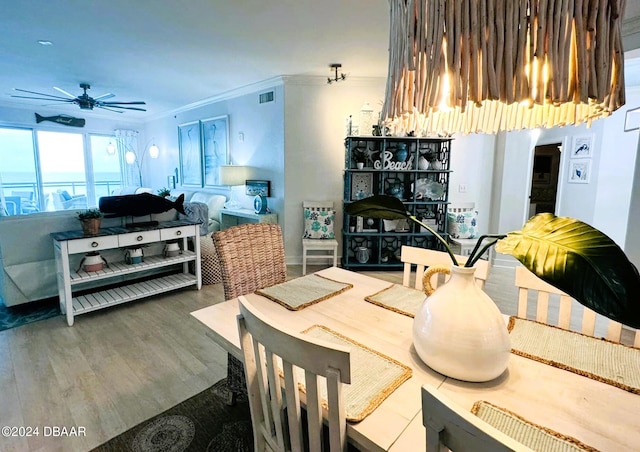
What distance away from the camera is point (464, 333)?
885 millimetres

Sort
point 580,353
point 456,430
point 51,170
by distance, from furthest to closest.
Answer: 1. point 51,170
2. point 580,353
3. point 456,430

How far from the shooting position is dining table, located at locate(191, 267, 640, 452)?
2.43 feet

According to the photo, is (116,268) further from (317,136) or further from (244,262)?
(317,136)

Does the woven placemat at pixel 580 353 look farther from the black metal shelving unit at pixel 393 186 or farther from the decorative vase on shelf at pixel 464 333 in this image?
the black metal shelving unit at pixel 393 186

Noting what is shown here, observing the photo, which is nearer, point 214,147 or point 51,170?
point 214,147

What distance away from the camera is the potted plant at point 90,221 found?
2727 millimetres

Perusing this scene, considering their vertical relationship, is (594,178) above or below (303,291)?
above

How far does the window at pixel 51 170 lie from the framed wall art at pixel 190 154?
1.54 m

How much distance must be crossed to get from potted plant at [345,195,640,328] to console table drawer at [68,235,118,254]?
305 centimetres

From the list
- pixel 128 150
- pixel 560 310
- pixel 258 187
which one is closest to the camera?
pixel 560 310

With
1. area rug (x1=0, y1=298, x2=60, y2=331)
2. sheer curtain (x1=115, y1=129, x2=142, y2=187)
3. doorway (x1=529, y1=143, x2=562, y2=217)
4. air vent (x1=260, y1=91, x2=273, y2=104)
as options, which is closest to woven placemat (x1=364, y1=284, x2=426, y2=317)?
area rug (x1=0, y1=298, x2=60, y2=331)

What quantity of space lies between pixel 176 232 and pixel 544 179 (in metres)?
6.95

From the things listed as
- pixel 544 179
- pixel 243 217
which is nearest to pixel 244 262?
pixel 243 217

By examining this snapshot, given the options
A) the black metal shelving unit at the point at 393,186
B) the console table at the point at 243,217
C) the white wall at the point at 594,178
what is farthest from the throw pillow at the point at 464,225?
the console table at the point at 243,217
